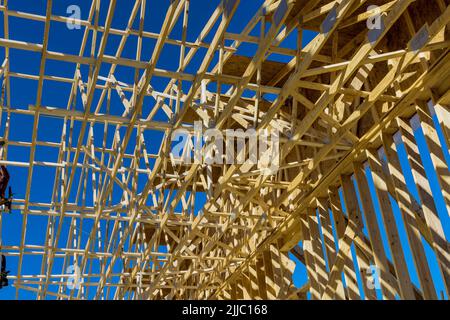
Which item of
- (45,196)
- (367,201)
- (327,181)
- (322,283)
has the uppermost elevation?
(45,196)

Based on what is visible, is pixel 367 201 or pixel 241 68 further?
pixel 241 68

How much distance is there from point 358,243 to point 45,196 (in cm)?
2109

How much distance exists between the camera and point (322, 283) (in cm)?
1095

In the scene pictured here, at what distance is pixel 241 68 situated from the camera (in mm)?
12000

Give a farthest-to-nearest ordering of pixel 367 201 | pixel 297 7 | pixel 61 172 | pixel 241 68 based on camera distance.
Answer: pixel 61 172
pixel 241 68
pixel 367 201
pixel 297 7

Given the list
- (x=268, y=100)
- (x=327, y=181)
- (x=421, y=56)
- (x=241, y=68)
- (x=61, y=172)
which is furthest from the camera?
(x=61, y=172)

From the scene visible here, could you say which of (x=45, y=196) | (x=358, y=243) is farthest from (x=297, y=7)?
(x=45, y=196)

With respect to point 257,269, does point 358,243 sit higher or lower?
lower

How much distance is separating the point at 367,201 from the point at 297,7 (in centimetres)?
352

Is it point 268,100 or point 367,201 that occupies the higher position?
point 268,100

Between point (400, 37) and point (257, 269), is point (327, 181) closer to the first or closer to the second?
point (400, 37)

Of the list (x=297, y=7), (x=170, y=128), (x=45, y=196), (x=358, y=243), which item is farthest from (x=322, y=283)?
(x=45, y=196)

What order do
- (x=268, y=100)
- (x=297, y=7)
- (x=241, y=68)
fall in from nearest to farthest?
(x=297, y=7) → (x=241, y=68) → (x=268, y=100)

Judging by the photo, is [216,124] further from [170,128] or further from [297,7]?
[297,7]
